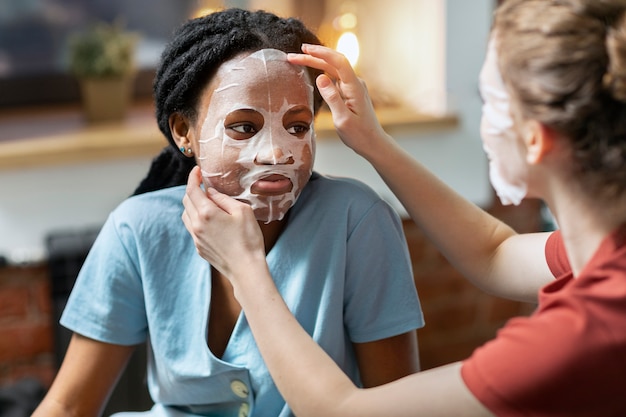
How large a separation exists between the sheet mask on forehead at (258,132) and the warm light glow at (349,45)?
1.13m

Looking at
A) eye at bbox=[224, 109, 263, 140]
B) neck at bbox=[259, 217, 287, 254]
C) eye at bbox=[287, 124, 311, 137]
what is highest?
eye at bbox=[224, 109, 263, 140]

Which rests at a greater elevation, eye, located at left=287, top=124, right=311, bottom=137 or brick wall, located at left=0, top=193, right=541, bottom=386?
eye, located at left=287, top=124, right=311, bottom=137

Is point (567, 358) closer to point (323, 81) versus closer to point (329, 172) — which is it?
point (323, 81)

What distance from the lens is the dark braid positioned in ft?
3.37

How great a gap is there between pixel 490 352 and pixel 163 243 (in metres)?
0.49

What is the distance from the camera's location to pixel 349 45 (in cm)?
216

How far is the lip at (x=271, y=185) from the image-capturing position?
1.03m

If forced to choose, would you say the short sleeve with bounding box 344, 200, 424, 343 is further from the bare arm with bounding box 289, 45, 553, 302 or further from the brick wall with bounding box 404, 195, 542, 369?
the brick wall with bounding box 404, 195, 542, 369

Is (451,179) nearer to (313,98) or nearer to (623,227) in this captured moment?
(313,98)

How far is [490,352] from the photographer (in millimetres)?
807

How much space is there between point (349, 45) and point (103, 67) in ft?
2.03

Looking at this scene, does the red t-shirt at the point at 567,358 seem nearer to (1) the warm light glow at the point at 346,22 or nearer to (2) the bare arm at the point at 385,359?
(2) the bare arm at the point at 385,359

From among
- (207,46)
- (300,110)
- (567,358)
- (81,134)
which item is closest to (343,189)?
(300,110)

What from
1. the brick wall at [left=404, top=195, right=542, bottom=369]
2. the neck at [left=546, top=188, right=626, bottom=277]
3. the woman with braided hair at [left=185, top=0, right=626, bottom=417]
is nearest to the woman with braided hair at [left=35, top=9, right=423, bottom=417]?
the woman with braided hair at [left=185, top=0, right=626, bottom=417]
